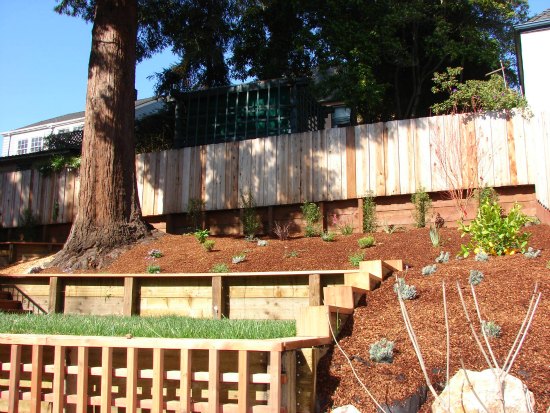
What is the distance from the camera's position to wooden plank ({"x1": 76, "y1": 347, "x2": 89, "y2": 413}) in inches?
156

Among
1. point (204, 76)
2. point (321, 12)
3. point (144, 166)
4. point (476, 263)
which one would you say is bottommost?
point (476, 263)

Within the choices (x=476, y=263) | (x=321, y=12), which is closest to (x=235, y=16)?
(x=321, y=12)

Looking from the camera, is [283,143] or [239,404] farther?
[283,143]

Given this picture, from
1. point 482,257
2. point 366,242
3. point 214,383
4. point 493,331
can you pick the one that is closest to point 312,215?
point 366,242

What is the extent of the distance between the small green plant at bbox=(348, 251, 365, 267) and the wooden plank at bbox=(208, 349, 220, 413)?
3.76 meters

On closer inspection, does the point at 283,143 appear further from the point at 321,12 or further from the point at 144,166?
the point at 321,12

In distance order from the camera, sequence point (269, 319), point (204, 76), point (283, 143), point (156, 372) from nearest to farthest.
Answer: point (156, 372) < point (269, 319) < point (283, 143) < point (204, 76)

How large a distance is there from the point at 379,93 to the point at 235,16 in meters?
4.72

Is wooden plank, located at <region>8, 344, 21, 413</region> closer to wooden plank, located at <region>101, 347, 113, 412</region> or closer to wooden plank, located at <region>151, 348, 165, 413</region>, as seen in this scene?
wooden plank, located at <region>101, 347, 113, 412</region>

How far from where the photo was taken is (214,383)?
11.9 ft

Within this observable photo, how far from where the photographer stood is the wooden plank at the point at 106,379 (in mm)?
3871

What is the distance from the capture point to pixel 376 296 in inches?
215

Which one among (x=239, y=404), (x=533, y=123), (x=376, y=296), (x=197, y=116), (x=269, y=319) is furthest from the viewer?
(x=197, y=116)

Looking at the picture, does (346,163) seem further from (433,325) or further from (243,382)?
(243,382)
